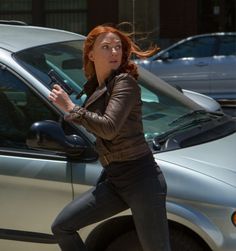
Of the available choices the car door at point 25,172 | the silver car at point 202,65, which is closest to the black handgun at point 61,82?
the car door at point 25,172

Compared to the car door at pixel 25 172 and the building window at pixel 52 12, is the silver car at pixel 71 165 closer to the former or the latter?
the car door at pixel 25 172

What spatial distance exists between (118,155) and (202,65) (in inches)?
406

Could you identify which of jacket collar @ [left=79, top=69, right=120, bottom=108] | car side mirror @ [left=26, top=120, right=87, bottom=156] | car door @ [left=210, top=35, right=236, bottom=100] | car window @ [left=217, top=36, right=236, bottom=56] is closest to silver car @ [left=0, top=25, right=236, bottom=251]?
car side mirror @ [left=26, top=120, right=87, bottom=156]

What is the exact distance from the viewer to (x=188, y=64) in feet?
43.4

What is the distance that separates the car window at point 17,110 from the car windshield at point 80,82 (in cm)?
11

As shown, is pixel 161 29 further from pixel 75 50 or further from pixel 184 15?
pixel 75 50

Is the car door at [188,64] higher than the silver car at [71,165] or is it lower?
lower

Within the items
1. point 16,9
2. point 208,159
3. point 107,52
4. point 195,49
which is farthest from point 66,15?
point 107,52

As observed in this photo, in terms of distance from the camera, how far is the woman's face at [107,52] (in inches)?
123

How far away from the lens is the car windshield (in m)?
3.79

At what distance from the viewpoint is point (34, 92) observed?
3643 mm

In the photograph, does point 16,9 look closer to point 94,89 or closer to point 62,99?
point 94,89

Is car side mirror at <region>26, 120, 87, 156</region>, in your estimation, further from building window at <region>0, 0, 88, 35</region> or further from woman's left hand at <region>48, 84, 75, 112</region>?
building window at <region>0, 0, 88, 35</region>

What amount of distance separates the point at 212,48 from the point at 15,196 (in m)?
10.3
